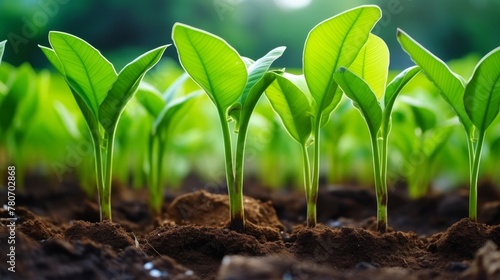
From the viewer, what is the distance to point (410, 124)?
2.12 m

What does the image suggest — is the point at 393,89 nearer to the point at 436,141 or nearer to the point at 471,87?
the point at 471,87

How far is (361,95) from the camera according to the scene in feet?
4.07

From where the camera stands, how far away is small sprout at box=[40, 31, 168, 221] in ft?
4.08

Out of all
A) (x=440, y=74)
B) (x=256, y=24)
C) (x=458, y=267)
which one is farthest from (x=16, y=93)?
(x=256, y=24)

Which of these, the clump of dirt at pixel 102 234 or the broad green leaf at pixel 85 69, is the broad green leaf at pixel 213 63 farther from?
the clump of dirt at pixel 102 234

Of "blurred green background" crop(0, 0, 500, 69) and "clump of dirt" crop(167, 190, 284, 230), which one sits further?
"blurred green background" crop(0, 0, 500, 69)

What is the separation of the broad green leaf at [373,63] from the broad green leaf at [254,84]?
0.75ft

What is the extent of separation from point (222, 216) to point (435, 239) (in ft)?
1.87

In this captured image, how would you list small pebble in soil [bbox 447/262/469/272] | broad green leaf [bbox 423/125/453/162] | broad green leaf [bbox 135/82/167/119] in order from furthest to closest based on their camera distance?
broad green leaf [bbox 423/125/453/162], broad green leaf [bbox 135/82/167/119], small pebble in soil [bbox 447/262/469/272]

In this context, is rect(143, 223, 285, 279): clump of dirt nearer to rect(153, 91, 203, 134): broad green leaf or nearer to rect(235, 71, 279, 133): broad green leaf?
rect(235, 71, 279, 133): broad green leaf

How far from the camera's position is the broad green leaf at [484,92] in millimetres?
1169

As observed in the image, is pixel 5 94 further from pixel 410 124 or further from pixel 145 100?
pixel 410 124

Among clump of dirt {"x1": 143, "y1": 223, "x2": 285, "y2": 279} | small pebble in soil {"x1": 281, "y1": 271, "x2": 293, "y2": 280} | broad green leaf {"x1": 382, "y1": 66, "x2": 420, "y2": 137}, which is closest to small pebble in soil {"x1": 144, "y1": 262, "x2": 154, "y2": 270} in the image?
clump of dirt {"x1": 143, "y1": 223, "x2": 285, "y2": 279}

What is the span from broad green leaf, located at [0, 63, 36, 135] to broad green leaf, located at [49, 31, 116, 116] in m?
0.79
